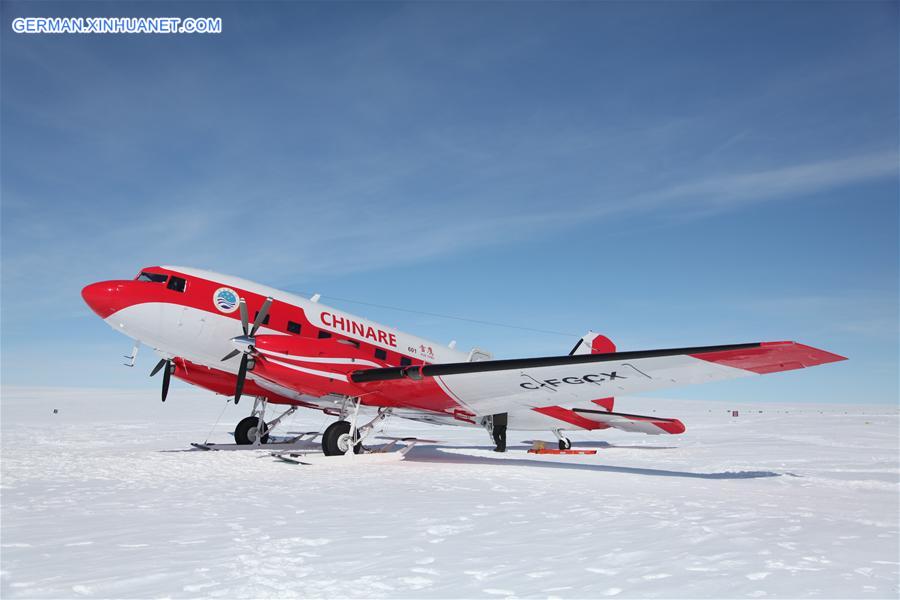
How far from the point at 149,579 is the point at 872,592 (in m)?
6.03

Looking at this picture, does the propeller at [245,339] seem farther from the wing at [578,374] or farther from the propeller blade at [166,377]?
the propeller blade at [166,377]

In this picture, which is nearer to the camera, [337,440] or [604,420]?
[337,440]

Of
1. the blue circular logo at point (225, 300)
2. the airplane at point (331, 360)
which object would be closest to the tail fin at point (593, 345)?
the airplane at point (331, 360)

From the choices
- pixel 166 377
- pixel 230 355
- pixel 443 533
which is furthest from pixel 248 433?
pixel 443 533

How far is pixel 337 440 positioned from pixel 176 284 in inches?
244

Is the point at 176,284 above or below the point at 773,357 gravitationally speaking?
above

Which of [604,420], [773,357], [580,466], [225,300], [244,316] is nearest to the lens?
[773,357]

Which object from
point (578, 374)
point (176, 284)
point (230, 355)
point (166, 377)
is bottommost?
point (166, 377)

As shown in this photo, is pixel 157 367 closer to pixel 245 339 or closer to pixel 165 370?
pixel 165 370

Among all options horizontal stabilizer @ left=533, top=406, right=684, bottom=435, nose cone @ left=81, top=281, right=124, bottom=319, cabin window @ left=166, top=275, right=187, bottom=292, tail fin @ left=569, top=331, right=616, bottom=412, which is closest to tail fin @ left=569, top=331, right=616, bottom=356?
tail fin @ left=569, top=331, right=616, bottom=412

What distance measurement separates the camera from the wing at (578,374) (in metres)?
11.1

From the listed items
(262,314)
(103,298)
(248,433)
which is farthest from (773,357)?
(248,433)

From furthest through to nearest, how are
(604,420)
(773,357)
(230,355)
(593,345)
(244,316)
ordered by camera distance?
(593,345) < (604,420) < (230,355) < (244,316) < (773,357)

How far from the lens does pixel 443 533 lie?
6.49 m
